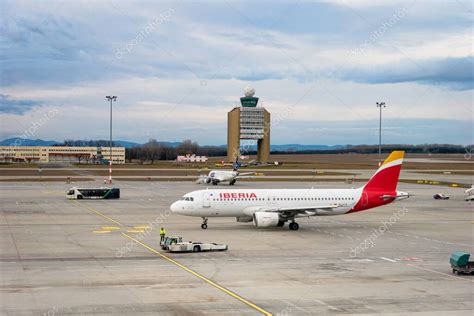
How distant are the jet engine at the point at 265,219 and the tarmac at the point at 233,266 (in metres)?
1.27

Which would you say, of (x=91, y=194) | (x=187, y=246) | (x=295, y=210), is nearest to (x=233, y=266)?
(x=187, y=246)

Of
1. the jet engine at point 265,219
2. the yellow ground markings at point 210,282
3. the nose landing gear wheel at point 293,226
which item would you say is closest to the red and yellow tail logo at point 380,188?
the nose landing gear wheel at point 293,226

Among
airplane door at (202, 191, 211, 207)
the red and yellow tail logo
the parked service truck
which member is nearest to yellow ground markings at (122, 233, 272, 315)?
airplane door at (202, 191, 211, 207)

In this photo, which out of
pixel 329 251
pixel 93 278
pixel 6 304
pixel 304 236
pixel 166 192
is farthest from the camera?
pixel 166 192

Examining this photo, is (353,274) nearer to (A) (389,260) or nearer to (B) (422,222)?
Result: (A) (389,260)

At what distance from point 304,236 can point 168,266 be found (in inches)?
681

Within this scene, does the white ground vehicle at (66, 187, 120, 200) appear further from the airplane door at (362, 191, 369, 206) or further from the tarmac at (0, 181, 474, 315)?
the airplane door at (362, 191, 369, 206)

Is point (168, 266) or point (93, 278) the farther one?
point (168, 266)

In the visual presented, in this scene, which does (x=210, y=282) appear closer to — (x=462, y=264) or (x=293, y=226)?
(x=462, y=264)

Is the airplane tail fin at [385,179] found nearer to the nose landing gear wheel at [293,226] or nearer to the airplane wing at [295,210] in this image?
the airplane wing at [295,210]

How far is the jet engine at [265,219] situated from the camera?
52.5 m

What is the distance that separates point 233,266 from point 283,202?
62.5ft

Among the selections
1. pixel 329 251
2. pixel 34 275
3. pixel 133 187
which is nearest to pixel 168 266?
pixel 34 275

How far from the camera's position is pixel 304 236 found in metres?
50.6
